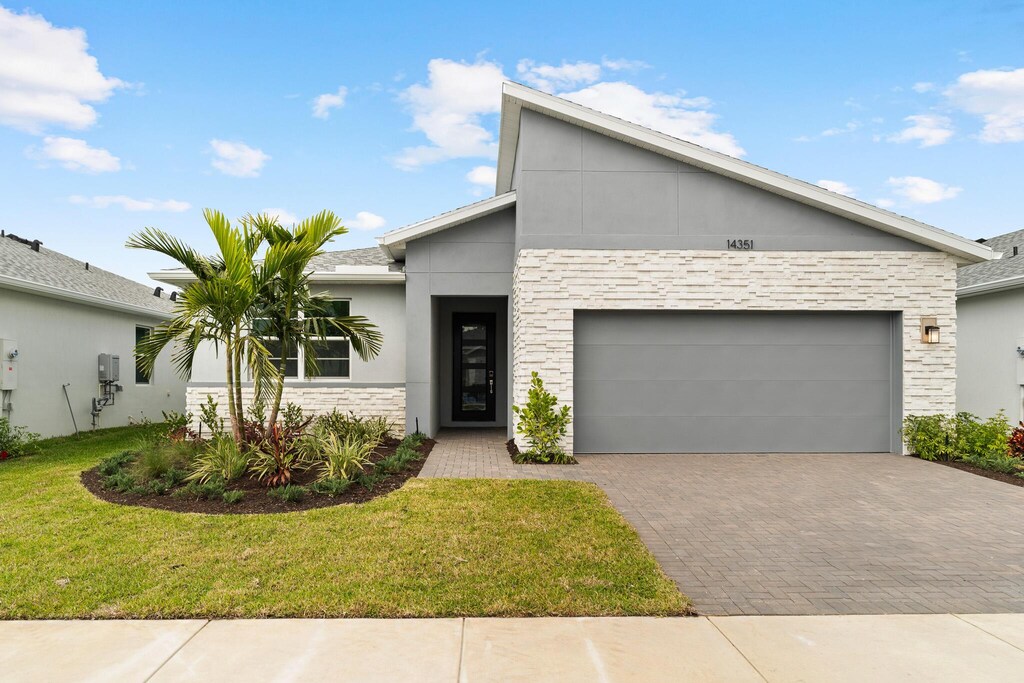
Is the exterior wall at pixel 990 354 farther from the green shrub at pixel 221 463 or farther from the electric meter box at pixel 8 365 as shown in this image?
the electric meter box at pixel 8 365

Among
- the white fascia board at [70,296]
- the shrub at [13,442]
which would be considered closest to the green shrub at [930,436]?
the shrub at [13,442]

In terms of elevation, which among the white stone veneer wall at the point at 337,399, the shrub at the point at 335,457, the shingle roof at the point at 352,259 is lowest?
the shrub at the point at 335,457

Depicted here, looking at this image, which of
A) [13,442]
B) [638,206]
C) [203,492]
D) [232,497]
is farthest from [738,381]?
[13,442]

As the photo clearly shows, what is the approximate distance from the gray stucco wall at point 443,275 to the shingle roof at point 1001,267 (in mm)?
9390

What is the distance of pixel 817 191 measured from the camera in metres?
9.46

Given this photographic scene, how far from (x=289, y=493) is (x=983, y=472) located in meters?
9.86

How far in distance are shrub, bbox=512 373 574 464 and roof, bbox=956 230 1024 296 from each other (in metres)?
9.13

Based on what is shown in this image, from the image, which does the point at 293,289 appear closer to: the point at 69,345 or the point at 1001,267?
the point at 69,345

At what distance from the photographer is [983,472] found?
8414 millimetres

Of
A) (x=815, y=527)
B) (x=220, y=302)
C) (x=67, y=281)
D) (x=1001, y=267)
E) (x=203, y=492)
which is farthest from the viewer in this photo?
(x=67, y=281)

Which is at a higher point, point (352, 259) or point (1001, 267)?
point (352, 259)

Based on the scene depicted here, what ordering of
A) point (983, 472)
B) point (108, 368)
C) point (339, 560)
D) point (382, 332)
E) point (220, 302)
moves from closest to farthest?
point (339, 560)
point (220, 302)
point (983, 472)
point (382, 332)
point (108, 368)

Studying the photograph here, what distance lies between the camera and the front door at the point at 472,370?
45.3ft

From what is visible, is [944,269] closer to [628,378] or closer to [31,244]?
[628,378]
